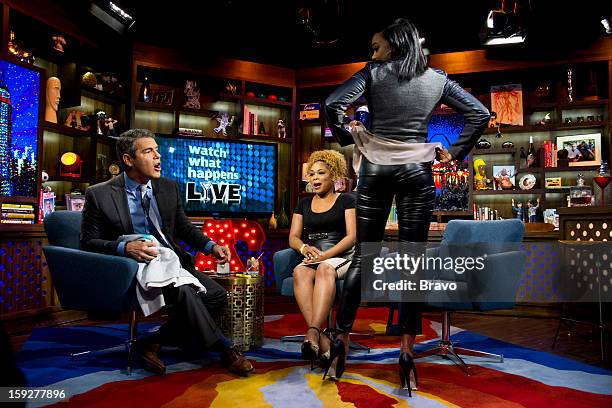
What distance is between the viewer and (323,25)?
5.25 metres

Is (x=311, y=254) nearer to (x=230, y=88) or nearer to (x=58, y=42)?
(x=58, y=42)

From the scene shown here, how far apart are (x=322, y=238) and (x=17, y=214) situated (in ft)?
8.26

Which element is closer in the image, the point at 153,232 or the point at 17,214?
the point at 153,232

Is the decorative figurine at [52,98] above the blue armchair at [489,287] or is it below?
above

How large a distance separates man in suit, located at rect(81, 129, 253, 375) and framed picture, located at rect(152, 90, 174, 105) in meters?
3.14

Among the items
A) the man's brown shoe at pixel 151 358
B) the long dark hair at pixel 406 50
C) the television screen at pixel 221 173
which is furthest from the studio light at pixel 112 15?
the long dark hair at pixel 406 50

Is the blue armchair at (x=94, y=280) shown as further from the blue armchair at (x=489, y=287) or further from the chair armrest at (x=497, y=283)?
the chair armrest at (x=497, y=283)

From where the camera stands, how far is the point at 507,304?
9.50ft

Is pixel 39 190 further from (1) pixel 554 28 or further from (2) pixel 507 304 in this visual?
(1) pixel 554 28

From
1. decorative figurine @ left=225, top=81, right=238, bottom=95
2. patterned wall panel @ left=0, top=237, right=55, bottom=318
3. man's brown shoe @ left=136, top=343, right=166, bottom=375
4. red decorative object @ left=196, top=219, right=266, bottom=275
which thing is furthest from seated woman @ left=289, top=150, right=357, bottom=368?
decorative figurine @ left=225, top=81, right=238, bottom=95

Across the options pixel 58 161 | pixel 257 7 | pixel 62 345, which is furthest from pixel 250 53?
pixel 62 345

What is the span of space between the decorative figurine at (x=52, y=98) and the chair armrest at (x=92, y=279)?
246cm

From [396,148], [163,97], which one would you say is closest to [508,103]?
[163,97]

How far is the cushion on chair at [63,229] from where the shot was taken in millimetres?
2959
